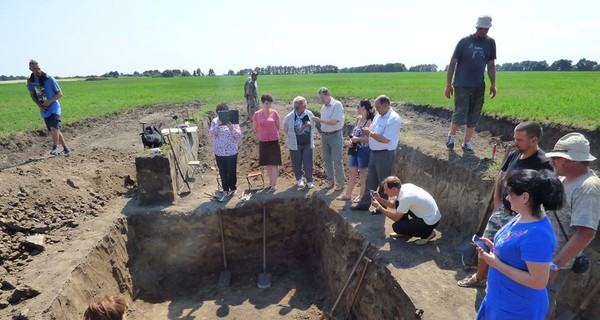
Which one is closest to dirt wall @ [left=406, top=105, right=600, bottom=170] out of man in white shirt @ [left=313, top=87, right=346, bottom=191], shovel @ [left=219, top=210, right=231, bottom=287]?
man in white shirt @ [left=313, top=87, right=346, bottom=191]

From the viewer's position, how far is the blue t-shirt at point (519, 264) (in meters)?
2.33

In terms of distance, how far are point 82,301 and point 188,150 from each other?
5118 mm

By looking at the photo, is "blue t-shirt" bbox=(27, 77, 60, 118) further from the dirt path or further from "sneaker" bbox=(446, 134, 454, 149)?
"sneaker" bbox=(446, 134, 454, 149)

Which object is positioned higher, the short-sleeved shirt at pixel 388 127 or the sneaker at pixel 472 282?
the short-sleeved shirt at pixel 388 127

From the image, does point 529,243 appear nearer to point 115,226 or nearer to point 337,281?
point 337,281

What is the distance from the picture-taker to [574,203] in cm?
288

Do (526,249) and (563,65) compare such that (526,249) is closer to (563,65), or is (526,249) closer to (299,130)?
(299,130)

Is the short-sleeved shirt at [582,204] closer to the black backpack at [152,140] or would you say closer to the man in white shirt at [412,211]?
the man in white shirt at [412,211]

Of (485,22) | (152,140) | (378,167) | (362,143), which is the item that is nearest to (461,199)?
(378,167)

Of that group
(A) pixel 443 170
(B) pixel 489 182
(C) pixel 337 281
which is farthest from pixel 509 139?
(C) pixel 337 281

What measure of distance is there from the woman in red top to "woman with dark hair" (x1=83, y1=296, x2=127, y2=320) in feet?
15.1

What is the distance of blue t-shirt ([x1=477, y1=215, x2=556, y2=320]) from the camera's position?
233 centimetres

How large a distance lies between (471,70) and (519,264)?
164 inches

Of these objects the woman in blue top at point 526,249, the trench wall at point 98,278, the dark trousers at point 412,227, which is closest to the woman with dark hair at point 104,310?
the trench wall at point 98,278
